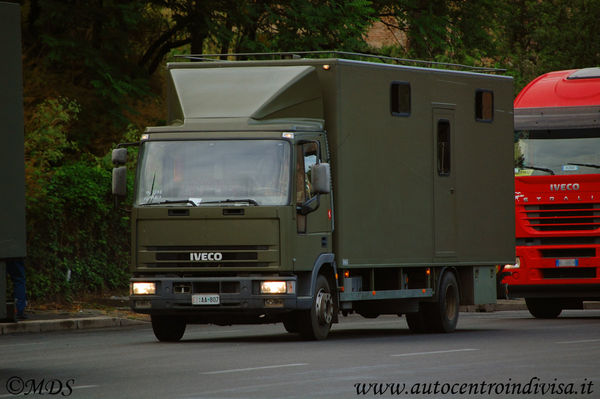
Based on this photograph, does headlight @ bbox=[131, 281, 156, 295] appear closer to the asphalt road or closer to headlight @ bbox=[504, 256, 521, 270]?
the asphalt road

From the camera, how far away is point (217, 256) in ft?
62.9

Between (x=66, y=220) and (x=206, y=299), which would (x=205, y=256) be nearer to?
(x=206, y=299)

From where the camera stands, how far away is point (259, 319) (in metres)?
19.7

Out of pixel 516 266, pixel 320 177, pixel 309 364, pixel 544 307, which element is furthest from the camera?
pixel 544 307

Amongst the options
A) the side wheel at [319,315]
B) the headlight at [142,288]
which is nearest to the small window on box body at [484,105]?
the side wheel at [319,315]

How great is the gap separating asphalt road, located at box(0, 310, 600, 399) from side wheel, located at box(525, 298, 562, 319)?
14.4 feet

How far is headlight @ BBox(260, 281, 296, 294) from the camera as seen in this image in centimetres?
1905

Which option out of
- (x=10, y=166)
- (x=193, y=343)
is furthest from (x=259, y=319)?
(x=10, y=166)

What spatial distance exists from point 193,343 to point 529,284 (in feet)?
26.9

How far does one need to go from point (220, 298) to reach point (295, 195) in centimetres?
164

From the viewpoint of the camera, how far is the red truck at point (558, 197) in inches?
995

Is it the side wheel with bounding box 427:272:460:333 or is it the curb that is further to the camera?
the curb

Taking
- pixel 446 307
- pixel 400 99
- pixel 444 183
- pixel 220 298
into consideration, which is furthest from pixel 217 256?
pixel 446 307

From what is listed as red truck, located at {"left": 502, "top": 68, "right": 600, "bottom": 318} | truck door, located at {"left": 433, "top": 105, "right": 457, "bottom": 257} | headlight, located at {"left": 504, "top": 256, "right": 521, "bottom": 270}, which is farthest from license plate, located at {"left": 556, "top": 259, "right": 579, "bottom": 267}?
truck door, located at {"left": 433, "top": 105, "right": 457, "bottom": 257}
